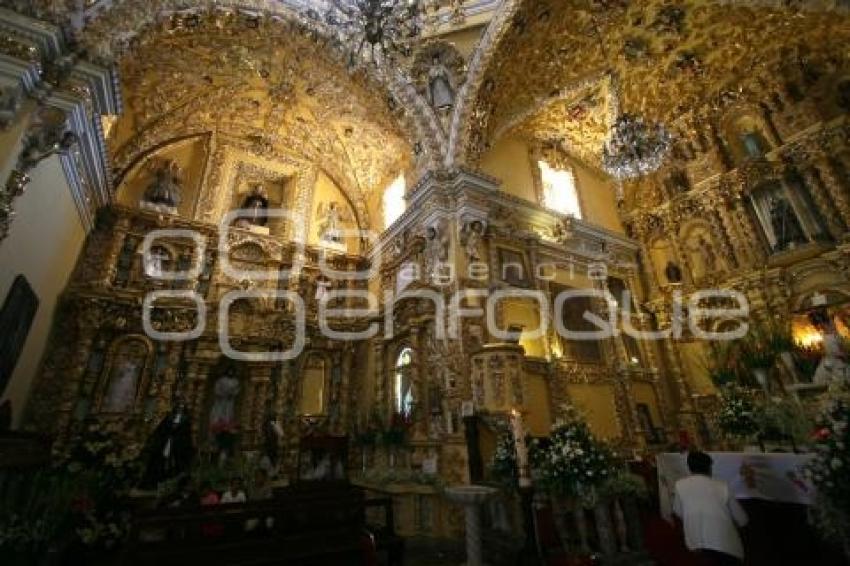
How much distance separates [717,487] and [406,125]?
908 cm

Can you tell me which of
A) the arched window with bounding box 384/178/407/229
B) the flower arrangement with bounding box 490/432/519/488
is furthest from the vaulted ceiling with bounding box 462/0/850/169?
the flower arrangement with bounding box 490/432/519/488

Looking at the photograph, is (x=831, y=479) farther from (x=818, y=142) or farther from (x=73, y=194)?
(x=73, y=194)

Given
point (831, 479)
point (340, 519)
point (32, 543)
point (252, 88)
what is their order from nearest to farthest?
point (831, 479) < point (32, 543) < point (340, 519) < point (252, 88)

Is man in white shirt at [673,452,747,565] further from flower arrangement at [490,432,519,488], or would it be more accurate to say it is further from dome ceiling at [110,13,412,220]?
dome ceiling at [110,13,412,220]

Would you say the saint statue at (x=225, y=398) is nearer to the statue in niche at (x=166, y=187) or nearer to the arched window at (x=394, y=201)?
the statue in niche at (x=166, y=187)

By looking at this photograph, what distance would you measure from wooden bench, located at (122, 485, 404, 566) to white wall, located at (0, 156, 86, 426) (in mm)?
4336

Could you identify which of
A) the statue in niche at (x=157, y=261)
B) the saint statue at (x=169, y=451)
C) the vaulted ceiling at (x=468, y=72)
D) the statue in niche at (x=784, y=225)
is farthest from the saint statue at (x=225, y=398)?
the statue in niche at (x=784, y=225)

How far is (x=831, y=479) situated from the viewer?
130 inches

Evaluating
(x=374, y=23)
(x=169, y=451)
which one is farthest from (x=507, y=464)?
(x=374, y=23)

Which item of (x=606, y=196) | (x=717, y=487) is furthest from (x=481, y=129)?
(x=717, y=487)

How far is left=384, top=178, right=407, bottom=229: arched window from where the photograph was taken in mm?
11672

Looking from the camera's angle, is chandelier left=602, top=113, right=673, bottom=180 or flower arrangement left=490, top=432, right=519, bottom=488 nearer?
flower arrangement left=490, top=432, right=519, bottom=488

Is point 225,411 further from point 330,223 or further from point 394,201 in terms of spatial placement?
point 394,201

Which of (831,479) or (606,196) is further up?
(606,196)
